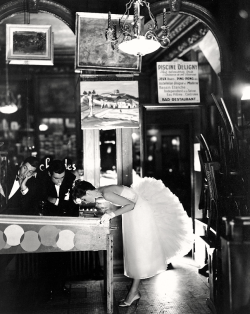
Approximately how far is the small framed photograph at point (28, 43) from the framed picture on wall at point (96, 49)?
48cm

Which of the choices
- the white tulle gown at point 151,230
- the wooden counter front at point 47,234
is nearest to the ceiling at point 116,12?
the white tulle gown at point 151,230

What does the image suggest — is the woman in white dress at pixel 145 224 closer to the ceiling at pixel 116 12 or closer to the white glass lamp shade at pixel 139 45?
the white glass lamp shade at pixel 139 45

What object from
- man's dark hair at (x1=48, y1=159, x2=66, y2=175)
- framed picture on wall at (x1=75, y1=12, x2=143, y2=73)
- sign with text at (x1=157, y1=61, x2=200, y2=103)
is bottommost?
man's dark hair at (x1=48, y1=159, x2=66, y2=175)

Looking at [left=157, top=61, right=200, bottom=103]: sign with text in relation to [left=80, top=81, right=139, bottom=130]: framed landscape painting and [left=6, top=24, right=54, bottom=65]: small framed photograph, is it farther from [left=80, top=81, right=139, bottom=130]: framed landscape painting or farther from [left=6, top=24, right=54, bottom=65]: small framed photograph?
[left=6, top=24, right=54, bottom=65]: small framed photograph

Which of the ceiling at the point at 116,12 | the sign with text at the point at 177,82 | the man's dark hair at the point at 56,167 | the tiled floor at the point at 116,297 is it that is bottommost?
the tiled floor at the point at 116,297

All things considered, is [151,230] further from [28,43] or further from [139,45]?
[28,43]

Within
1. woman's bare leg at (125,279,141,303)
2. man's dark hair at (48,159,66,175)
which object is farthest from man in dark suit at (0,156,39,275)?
woman's bare leg at (125,279,141,303)

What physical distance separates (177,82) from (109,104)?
1219mm

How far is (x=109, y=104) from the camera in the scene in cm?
571

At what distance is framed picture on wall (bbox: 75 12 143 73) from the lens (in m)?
5.45

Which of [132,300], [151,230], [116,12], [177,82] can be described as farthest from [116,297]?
[116,12]

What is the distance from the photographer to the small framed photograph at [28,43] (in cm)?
557

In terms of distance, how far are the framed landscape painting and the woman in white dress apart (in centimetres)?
120

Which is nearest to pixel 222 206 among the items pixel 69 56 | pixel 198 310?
pixel 198 310
